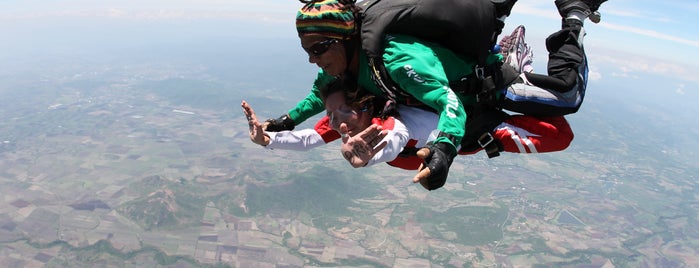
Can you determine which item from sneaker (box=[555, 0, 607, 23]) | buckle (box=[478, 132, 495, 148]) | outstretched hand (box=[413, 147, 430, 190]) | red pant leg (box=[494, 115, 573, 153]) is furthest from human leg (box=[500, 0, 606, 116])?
outstretched hand (box=[413, 147, 430, 190])

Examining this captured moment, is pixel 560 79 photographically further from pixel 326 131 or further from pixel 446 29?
pixel 326 131

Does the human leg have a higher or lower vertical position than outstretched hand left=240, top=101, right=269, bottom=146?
higher

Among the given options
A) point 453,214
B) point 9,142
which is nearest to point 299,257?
point 453,214

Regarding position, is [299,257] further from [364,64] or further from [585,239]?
[364,64]

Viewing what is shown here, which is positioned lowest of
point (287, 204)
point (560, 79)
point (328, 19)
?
point (287, 204)

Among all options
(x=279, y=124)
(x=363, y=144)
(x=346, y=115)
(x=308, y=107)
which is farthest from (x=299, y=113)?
(x=363, y=144)

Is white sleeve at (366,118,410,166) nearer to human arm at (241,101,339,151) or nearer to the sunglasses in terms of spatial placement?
the sunglasses
